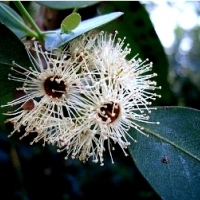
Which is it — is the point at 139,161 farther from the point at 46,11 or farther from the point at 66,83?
the point at 46,11

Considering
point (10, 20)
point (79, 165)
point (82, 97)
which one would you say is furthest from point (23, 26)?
point (79, 165)

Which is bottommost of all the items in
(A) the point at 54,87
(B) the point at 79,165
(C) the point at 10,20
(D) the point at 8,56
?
(B) the point at 79,165

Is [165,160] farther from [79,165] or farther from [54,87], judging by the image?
[79,165]

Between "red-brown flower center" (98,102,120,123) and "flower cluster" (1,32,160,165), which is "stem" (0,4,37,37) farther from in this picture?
"red-brown flower center" (98,102,120,123)

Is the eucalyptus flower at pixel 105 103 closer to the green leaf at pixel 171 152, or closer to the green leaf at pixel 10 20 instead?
the green leaf at pixel 171 152

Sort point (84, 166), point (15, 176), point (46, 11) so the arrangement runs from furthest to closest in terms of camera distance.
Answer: point (84, 166)
point (15, 176)
point (46, 11)

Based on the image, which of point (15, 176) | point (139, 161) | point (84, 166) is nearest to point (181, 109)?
point (139, 161)
